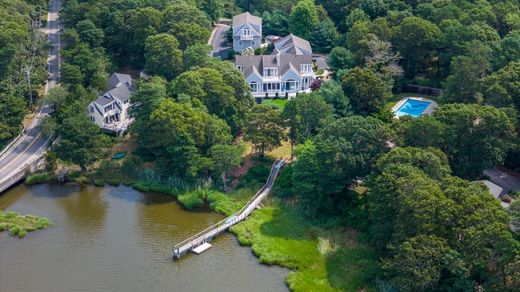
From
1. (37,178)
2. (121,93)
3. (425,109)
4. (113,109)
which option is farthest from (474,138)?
(37,178)

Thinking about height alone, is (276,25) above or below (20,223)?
above

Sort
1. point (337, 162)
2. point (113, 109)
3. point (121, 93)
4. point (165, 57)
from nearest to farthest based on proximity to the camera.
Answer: point (337, 162), point (113, 109), point (121, 93), point (165, 57)

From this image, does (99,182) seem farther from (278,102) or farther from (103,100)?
(278,102)

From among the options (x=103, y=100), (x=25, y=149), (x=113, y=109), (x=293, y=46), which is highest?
(x=293, y=46)

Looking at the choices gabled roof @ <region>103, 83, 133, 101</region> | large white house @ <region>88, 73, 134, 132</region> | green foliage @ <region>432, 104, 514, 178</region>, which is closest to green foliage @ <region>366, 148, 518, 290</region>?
green foliage @ <region>432, 104, 514, 178</region>

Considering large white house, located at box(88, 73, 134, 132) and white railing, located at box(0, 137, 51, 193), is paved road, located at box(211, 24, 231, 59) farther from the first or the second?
white railing, located at box(0, 137, 51, 193)

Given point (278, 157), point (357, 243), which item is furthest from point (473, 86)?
point (357, 243)
